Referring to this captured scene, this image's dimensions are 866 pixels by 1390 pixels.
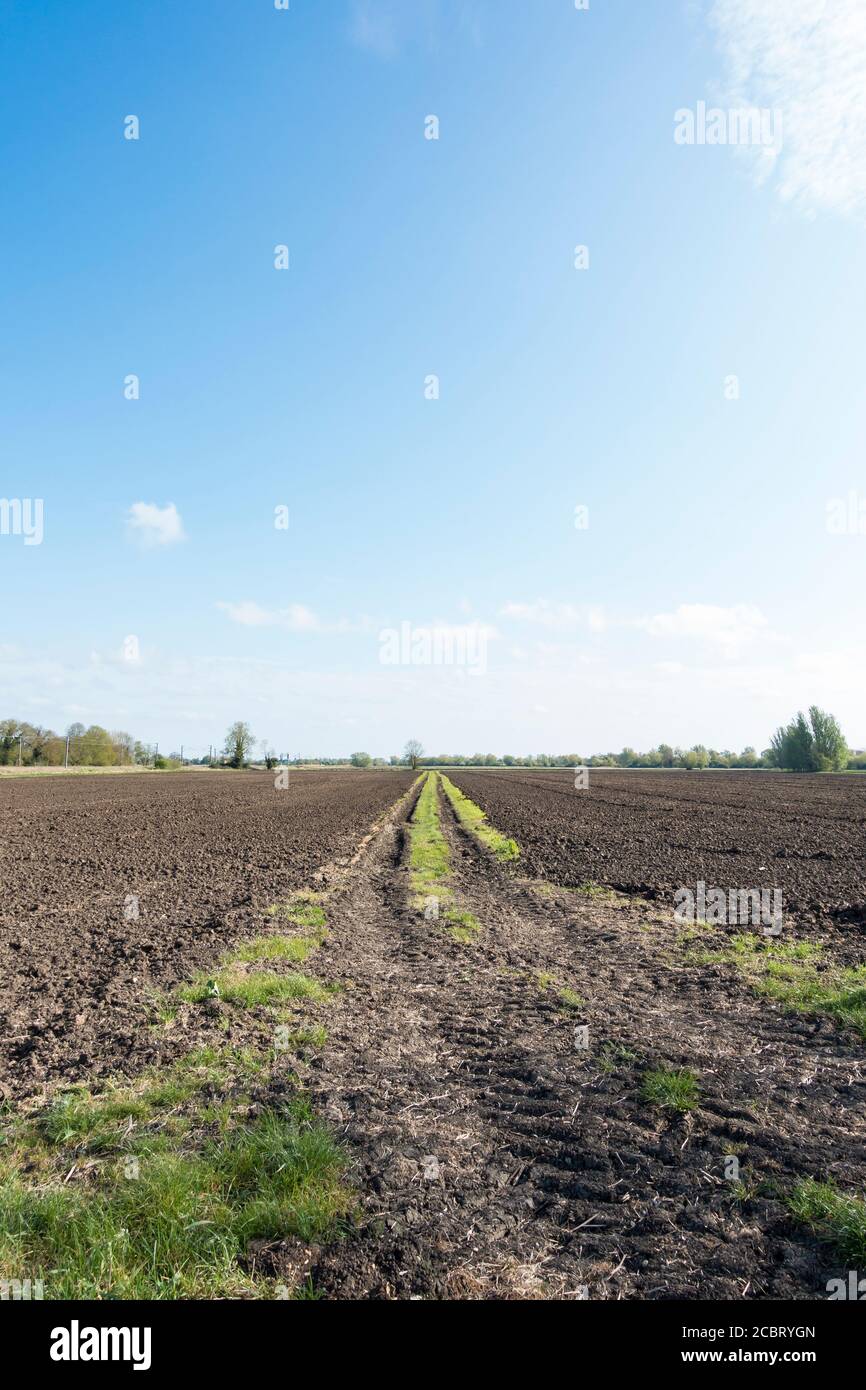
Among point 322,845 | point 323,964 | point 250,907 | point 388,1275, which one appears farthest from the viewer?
point 322,845

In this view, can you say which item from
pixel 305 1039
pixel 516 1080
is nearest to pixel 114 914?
pixel 305 1039

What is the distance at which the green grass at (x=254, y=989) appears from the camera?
7.91 m

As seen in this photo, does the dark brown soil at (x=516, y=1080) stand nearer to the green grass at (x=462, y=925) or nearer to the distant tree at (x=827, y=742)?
the green grass at (x=462, y=925)

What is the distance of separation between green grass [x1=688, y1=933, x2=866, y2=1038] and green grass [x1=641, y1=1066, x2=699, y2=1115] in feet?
8.30

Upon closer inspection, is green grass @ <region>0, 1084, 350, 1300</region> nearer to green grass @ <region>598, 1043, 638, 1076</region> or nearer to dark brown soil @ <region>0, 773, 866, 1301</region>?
dark brown soil @ <region>0, 773, 866, 1301</region>

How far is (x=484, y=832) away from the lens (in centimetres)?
2675

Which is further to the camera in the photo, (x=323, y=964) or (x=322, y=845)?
(x=322, y=845)

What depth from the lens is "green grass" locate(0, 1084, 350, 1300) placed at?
11.5 feet

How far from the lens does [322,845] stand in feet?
71.8

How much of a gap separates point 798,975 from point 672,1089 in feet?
15.2
